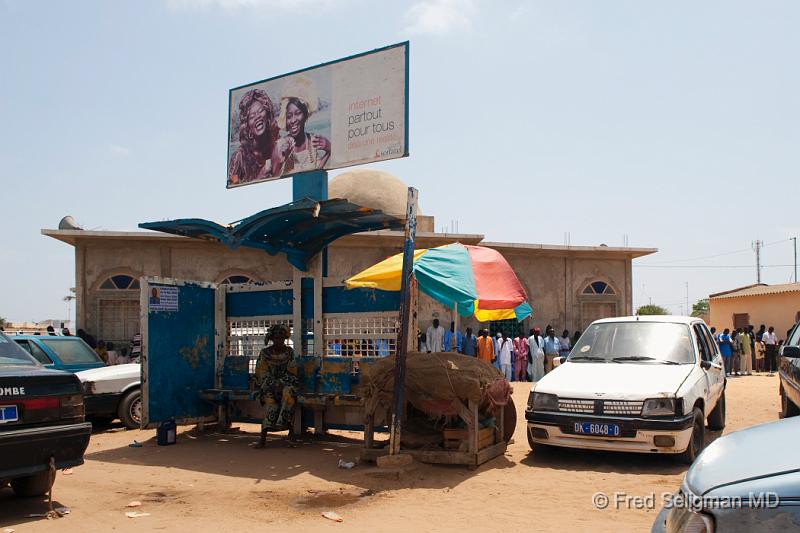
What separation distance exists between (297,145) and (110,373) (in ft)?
17.2

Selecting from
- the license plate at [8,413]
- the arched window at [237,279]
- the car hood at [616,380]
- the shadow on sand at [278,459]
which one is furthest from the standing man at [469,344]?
the license plate at [8,413]

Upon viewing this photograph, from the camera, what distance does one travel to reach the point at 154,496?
6.67m

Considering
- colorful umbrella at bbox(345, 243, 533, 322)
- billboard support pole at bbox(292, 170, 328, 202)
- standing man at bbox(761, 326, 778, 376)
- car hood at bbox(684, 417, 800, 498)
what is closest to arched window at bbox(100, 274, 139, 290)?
billboard support pole at bbox(292, 170, 328, 202)

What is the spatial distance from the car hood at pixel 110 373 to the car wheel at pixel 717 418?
895 centimetres

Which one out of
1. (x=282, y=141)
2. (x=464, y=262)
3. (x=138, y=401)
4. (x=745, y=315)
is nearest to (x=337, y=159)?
(x=282, y=141)

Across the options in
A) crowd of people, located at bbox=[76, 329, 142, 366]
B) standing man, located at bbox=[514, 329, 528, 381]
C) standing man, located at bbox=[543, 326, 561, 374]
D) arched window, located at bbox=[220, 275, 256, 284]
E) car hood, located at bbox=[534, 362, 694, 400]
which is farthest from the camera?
standing man, located at bbox=[543, 326, 561, 374]

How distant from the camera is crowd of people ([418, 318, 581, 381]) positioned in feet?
64.7

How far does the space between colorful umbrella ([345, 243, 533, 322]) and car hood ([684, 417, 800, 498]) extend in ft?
16.6

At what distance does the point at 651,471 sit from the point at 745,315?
32079 mm

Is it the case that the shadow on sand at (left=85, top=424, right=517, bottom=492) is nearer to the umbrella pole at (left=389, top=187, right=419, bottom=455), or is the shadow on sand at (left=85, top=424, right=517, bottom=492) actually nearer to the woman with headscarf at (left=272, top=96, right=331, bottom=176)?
the umbrella pole at (left=389, top=187, right=419, bottom=455)

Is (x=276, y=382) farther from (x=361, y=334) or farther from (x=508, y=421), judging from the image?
(x=508, y=421)

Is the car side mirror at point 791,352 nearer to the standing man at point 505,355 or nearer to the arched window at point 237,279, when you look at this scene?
the standing man at point 505,355

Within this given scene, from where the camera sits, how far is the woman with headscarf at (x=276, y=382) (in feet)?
30.6

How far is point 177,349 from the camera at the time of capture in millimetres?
10062
